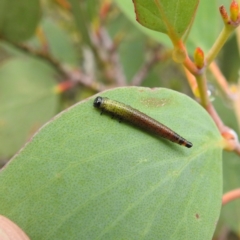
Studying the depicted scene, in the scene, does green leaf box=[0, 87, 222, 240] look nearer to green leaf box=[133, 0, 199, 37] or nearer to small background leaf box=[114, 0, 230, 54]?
green leaf box=[133, 0, 199, 37]

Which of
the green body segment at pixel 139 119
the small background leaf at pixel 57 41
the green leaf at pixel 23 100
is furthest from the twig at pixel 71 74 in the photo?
the green body segment at pixel 139 119

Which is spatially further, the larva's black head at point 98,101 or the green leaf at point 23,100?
the green leaf at point 23,100

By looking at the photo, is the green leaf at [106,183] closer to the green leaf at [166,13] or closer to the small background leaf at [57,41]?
the green leaf at [166,13]

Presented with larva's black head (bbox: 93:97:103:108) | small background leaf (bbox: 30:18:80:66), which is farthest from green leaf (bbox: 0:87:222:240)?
small background leaf (bbox: 30:18:80:66)

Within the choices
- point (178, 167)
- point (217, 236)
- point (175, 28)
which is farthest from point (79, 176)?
point (217, 236)

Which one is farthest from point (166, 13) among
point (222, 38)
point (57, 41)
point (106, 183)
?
point (57, 41)

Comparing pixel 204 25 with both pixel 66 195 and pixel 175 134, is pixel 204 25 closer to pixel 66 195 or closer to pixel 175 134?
pixel 175 134
